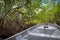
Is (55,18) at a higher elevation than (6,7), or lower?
lower

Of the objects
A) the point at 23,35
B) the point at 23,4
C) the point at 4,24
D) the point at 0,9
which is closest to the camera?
the point at 0,9

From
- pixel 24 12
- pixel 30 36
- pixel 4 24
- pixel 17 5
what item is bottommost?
pixel 30 36

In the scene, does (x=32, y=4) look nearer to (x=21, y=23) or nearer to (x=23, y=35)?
(x=23, y=35)

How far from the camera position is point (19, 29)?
526 cm

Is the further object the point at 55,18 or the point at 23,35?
the point at 55,18

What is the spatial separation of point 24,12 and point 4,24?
0.92 metres

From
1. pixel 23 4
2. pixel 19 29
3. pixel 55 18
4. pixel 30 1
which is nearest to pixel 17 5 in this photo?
pixel 23 4

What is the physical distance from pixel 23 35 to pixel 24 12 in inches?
30.1

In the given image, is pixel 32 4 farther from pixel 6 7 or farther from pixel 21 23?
pixel 21 23

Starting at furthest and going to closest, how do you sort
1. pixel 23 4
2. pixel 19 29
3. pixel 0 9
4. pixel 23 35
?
pixel 19 29
pixel 23 35
pixel 23 4
pixel 0 9

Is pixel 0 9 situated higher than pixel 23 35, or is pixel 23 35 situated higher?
pixel 0 9

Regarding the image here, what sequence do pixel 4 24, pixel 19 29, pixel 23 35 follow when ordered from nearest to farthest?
pixel 23 35 → pixel 4 24 → pixel 19 29

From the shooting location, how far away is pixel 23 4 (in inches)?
136

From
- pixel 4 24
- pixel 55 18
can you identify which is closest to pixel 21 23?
pixel 4 24
